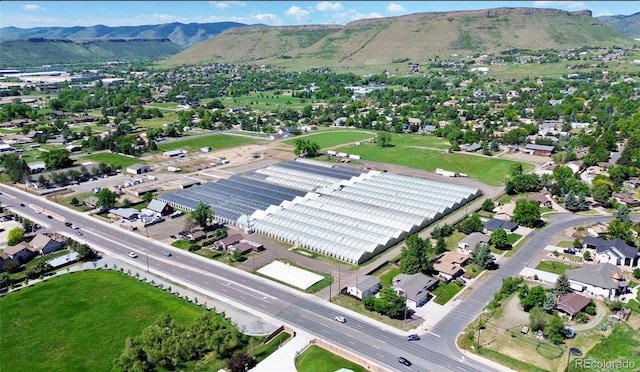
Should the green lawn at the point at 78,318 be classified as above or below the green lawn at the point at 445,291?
below

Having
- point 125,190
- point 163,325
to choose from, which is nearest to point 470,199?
point 163,325

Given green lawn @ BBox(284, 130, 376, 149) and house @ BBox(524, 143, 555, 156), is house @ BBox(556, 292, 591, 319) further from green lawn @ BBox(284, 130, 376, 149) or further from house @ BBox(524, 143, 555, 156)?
green lawn @ BBox(284, 130, 376, 149)

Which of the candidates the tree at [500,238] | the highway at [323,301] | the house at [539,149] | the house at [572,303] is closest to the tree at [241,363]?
the highway at [323,301]

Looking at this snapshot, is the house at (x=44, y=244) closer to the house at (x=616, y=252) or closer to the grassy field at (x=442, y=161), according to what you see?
the grassy field at (x=442, y=161)

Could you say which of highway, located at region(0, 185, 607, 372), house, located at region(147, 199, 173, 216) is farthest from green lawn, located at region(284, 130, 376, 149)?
highway, located at region(0, 185, 607, 372)

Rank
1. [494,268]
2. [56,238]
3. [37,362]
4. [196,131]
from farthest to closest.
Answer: [196,131] → [56,238] → [494,268] → [37,362]

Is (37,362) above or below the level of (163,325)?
below

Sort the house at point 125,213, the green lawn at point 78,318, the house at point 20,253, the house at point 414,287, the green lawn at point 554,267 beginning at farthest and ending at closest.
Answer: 1. the house at point 125,213
2. the house at point 20,253
3. the green lawn at point 554,267
4. the house at point 414,287
5. the green lawn at point 78,318

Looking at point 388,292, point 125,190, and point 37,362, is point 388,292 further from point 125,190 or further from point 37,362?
point 125,190
